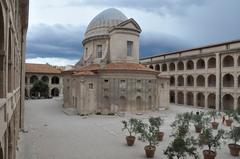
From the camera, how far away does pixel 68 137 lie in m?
22.7

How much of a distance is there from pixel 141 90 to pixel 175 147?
1066 inches

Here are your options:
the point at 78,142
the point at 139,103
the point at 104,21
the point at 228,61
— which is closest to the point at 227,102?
the point at 228,61

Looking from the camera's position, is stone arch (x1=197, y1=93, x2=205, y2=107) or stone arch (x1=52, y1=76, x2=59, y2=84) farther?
stone arch (x1=52, y1=76, x2=59, y2=84)

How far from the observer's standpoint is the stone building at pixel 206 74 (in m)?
43.3

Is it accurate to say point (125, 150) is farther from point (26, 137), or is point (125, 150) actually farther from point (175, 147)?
point (26, 137)

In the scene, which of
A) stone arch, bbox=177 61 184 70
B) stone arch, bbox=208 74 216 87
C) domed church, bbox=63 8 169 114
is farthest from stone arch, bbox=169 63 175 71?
domed church, bbox=63 8 169 114

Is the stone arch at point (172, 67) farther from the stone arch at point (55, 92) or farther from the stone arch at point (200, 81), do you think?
the stone arch at point (55, 92)

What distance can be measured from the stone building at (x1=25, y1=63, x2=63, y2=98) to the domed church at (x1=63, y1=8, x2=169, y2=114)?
26.2m

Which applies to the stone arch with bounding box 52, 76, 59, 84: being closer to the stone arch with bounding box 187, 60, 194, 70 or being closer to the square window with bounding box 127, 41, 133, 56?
the square window with bounding box 127, 41, 133, 56

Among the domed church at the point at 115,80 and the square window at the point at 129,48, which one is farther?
the square window at the point at 129,48

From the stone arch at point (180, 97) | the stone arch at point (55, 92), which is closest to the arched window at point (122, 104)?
the stone arch at point (180, 97)

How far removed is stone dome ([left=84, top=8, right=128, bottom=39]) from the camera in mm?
47562

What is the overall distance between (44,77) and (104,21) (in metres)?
30.8

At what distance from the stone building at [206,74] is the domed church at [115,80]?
9.21m
